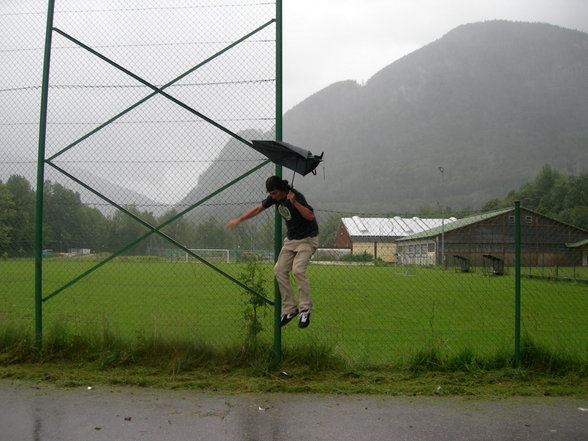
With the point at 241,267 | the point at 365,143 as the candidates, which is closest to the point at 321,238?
the point at 241,267

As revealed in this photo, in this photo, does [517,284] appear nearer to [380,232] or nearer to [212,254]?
[380,232]

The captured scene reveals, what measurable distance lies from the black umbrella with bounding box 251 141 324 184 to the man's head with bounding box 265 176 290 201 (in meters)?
0.25

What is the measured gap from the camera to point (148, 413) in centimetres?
520

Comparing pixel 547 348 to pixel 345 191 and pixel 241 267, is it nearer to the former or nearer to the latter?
pixel 241 267

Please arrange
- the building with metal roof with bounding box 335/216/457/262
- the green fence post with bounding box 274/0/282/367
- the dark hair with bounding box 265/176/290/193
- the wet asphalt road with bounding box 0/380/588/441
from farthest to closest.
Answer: the building with metal roof with bounding box 335/216/457/262, the green fence post with bounding box 274/0/282/367, the dark hair with bounding box 265/176/290/193, the wet asphalt road with bounding box 0/380/588/441

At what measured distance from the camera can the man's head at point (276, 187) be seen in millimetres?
6152

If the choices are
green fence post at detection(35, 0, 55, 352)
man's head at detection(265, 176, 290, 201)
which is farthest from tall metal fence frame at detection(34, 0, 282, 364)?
man's head at detection(265, 176, 290, 201)

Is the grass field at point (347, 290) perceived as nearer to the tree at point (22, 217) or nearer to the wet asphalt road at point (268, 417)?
the tree at point (22, 217)

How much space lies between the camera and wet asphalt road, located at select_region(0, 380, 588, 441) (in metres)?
4.68

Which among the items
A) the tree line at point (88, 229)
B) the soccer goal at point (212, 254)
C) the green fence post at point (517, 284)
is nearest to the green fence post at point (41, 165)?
the tree line at point (88, 229)

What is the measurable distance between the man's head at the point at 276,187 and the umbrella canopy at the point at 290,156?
0.82 feet

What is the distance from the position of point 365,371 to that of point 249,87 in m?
3.90

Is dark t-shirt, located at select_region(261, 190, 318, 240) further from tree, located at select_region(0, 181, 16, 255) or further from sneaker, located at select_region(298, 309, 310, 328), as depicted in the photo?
tree, located at select_region(0, 181, 16, 255)

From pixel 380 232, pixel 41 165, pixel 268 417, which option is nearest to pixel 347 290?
pixel 380 232
